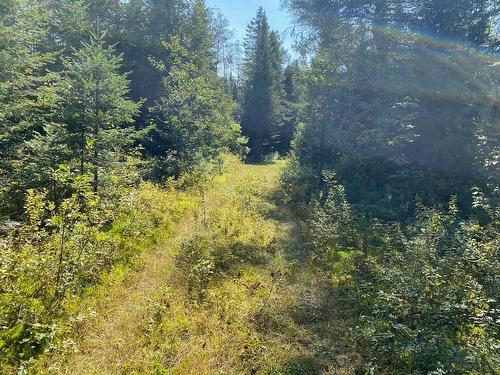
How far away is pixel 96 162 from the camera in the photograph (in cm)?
826

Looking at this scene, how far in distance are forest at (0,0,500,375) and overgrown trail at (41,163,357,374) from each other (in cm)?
3

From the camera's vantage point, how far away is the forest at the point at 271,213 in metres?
4.23

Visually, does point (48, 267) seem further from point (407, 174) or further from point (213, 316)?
point (407, 174)

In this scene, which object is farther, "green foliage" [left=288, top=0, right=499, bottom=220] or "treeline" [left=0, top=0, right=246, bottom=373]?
"green foliage" [left=288, top=0, right=499, bottom=220]

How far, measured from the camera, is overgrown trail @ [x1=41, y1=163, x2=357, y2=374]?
409 centimetres

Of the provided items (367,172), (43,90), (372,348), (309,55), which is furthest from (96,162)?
(309,55)

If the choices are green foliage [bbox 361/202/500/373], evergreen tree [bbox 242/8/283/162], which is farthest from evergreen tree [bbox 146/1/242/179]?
evergreen tree [bbox 242/8/283/162]

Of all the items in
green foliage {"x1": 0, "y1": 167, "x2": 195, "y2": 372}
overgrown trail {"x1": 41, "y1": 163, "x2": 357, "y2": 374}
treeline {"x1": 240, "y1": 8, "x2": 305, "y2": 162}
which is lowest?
overgrown trail {"x1": 41, "y1": 163, "x2": 357, "y2": 374}

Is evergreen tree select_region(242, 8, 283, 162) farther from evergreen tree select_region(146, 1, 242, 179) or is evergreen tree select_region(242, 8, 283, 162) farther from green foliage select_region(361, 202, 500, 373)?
green foliage select_region(361, 202, 500, 373)

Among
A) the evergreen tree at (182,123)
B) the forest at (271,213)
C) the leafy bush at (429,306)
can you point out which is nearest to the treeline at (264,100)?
the evergreen tree at (182,123)

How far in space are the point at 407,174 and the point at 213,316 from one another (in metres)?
8.60

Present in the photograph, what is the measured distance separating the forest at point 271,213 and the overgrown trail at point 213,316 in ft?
0.10

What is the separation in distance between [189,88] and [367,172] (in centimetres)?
938

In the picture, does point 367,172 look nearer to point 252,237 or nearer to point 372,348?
point 252,237
